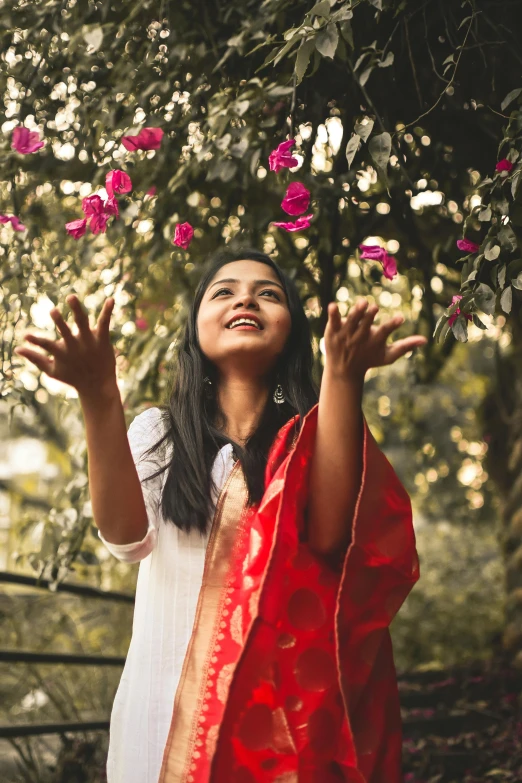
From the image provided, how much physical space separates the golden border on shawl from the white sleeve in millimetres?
120

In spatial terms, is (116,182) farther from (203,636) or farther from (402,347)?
(203,636)

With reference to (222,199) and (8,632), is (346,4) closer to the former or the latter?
(222,199)

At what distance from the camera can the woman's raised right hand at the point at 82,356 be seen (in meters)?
1.12

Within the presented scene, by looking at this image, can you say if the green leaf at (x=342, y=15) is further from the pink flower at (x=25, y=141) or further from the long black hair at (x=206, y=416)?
the pink flower at (x=25, y=141)

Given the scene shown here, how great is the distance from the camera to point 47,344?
1128 millimetres

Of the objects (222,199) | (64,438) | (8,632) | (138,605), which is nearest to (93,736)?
(8,632)

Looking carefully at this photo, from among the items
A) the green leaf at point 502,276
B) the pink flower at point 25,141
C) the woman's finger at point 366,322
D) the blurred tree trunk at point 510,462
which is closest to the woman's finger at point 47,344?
Answer: the woman's finger at point 366,322

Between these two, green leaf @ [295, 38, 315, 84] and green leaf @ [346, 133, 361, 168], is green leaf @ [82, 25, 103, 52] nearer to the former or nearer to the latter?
green leaf @ [295, 38, 315, 84]

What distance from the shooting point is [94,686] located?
331 cm

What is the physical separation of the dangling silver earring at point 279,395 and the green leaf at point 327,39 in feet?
2.37

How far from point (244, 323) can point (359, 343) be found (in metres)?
0.47

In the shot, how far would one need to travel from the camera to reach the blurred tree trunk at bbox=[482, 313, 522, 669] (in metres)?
3.29

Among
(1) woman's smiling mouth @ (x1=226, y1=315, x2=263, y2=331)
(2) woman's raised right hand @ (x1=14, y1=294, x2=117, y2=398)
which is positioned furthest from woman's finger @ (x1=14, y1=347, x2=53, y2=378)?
(1) woman's smiling mouth @ (x1=226, y1=315, x2=263, y2=331)

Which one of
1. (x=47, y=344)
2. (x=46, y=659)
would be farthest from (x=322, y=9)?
(x=46, y=659)
